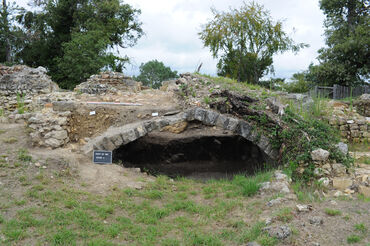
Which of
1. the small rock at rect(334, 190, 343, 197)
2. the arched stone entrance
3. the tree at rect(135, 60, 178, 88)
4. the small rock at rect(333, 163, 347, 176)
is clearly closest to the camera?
the small rock at rect(334, 190, 343, 197)

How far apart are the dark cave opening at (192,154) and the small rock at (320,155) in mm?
3960

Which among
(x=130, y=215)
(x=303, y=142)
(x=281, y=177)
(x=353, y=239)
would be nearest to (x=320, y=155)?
(x=303, y=142)

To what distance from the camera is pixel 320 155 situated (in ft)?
22.6

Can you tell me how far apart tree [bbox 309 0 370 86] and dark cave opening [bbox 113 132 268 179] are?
28.8ft

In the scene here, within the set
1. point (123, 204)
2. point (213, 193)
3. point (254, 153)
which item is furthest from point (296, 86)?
point (123, 204)

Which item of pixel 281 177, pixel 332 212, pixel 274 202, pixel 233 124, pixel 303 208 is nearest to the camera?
pixel 332 212

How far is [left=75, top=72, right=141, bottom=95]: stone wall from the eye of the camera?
11250 mm

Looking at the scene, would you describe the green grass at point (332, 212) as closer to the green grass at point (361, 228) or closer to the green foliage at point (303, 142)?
the green grass at point (361, 228)

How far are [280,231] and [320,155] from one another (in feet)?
9.75

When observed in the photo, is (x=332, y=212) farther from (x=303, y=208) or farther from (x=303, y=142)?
(x=303, y=142)

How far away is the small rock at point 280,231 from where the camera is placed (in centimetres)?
443

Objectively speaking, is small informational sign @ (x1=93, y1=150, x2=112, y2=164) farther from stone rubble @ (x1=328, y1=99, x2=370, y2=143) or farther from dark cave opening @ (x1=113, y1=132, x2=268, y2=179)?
stone rubble @ (x1=328, y1=99, x2=370, y2=143)

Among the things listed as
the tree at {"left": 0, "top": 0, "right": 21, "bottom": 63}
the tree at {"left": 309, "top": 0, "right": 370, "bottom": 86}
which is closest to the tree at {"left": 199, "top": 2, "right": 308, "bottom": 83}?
the tree at {"left": 309, "top": 0, "right": 370, "bottom": 86}

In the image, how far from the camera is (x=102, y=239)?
4758 mm
